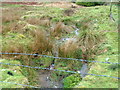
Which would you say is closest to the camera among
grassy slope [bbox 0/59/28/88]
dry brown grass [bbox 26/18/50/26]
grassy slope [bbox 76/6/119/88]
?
grassy slope [bbox 76/6/119/88]

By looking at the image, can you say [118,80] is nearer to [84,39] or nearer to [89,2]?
[84,39]

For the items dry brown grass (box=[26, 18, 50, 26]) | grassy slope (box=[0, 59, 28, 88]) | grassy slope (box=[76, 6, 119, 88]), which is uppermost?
dry brown grass (box=[26, 18, 50, 26])

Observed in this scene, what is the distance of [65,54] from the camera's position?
549 centimetres

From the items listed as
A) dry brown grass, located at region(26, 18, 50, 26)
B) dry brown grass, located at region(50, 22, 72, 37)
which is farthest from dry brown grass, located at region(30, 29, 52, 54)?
dry brown grass, located at region(26, 18, 50, 26)

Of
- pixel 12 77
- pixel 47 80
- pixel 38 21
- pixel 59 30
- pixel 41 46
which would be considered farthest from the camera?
pixel 38 21

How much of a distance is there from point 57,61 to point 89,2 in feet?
24.8

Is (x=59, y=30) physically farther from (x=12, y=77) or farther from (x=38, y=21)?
(x=12, y=77)

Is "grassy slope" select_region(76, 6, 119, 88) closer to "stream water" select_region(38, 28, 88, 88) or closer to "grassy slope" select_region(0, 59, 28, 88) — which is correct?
"stream water" select_region(38, 28, 88, 88)

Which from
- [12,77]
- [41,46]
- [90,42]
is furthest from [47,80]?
[90,42]

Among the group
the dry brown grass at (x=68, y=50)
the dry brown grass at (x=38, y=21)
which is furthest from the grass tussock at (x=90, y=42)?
the dry brown grass at (x=38, y=21)

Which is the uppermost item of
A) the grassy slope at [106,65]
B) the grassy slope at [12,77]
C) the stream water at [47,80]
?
the grassy slope at [106,65]

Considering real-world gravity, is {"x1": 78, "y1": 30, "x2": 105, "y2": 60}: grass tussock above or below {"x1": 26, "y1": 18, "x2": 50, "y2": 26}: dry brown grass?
below

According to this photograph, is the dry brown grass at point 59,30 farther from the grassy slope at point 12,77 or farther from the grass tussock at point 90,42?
the grassy slope at point 12,77

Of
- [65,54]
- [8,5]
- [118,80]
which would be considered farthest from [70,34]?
[8,5]
